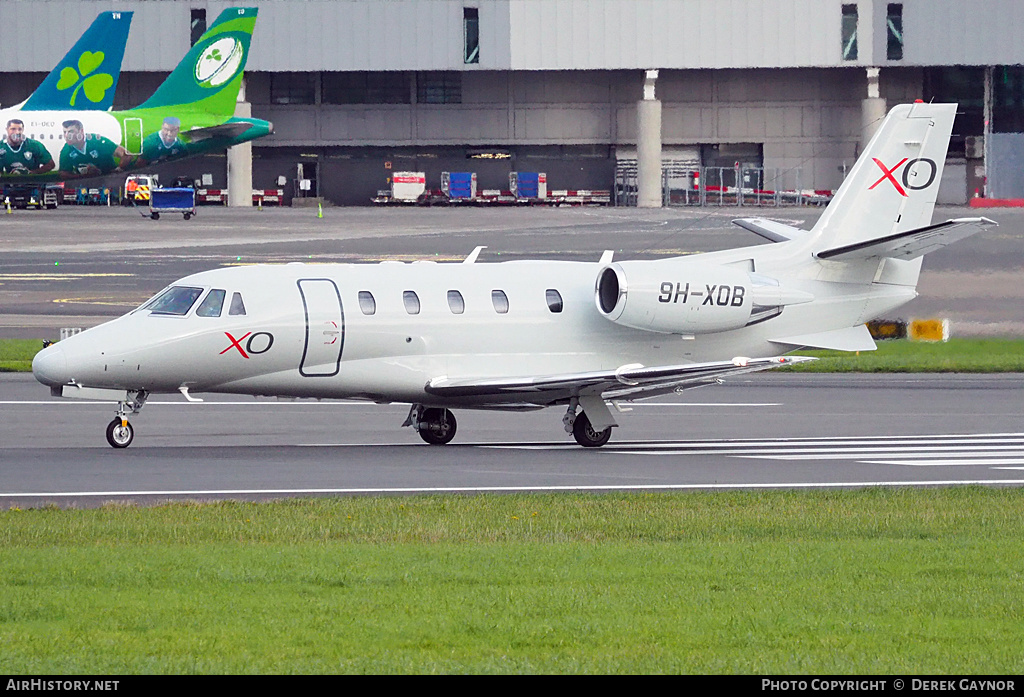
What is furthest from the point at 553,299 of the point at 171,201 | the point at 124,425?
the point at 171,201

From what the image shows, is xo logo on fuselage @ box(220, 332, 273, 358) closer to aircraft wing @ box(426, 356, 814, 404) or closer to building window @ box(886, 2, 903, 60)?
aircraft wing @ box(426, 356, 814, 404)

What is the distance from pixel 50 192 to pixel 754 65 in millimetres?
40195

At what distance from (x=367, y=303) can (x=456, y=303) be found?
4.71 feet

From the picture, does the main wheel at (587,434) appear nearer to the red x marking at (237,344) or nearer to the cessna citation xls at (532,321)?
the cessna citation xls at (532,321)

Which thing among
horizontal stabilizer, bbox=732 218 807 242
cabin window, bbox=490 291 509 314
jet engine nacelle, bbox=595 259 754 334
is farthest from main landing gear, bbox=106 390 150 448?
horizontal stabilizer, bbox=732 218 807 242

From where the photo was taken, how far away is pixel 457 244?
5947 centimetres

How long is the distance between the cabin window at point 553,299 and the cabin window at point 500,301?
698 millimetres

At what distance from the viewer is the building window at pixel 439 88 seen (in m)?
94.2

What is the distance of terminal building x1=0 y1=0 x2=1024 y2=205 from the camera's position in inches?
3428

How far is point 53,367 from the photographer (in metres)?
21.6

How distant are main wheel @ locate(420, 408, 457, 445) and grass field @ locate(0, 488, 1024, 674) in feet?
21.8

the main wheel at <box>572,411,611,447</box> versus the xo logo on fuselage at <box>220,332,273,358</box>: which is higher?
the xo logo on fuselage at <box>220,332,273,358</box>

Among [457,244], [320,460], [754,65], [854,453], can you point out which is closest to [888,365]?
[854,453]

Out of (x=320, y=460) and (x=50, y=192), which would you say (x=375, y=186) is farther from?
(x=320, y=460)
